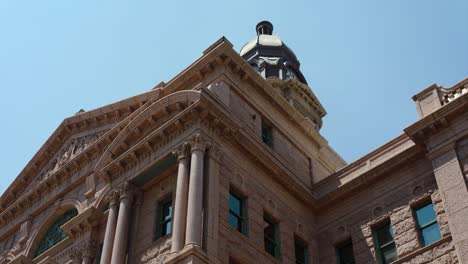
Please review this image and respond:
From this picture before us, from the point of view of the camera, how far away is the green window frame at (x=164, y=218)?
2434cm

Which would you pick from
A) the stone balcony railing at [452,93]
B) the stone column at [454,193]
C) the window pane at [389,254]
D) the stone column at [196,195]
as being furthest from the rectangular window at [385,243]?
the stone column at [196,195]

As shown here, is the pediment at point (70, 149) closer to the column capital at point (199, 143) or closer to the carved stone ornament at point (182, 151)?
the carved stone ornament at point (182, 151)

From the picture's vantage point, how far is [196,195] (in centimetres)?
2270

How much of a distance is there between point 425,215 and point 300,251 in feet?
16.6

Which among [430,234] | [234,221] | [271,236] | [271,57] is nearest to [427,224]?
[430,234]

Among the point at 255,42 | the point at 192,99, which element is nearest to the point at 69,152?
the point at 192,99

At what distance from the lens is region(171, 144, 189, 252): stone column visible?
71.7ft

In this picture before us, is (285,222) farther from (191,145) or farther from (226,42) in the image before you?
(226,42)

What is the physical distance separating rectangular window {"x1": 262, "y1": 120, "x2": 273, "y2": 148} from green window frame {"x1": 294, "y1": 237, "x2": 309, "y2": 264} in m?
4.49

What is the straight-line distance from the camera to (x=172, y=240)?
72.2ft

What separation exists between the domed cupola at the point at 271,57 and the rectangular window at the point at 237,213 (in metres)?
26.6

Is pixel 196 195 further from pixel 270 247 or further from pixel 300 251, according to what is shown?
pixel 300 251

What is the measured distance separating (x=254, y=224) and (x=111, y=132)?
9487 mm

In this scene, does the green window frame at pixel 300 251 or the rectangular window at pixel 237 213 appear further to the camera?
the green window frame at pixel 300 251
